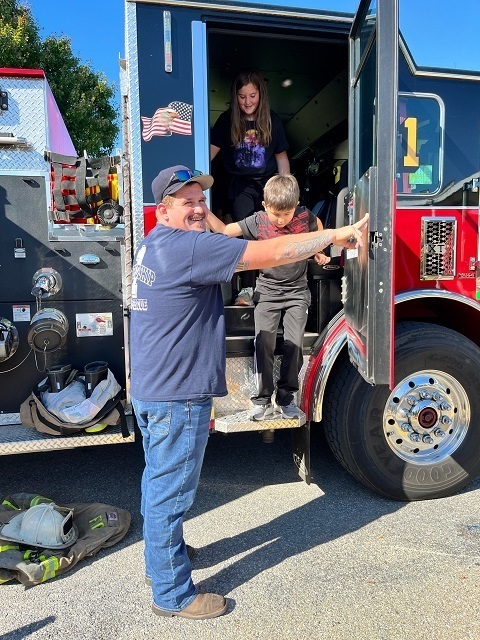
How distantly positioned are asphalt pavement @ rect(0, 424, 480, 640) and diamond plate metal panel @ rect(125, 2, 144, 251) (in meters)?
1.68

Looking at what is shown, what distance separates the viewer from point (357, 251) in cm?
272

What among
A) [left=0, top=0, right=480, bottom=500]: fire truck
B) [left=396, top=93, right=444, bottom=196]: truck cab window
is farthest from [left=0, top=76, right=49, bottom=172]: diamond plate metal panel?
[left=396, top=93, right=444, bottom=196]: truck cab window

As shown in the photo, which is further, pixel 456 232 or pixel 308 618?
pixel 456 232

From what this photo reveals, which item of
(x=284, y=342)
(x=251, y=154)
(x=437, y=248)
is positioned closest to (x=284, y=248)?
(x=284, y=342)

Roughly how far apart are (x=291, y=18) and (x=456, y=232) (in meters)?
1.57

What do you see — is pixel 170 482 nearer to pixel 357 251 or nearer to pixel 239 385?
pixel 239 385

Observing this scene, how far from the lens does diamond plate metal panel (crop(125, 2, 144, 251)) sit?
296 centimetres

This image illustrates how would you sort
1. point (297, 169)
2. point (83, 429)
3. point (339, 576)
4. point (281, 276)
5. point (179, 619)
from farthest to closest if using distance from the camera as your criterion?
point (297, 169) < point (281, 276) < point (83, 429) < point (339, 576) < point (179, 619)

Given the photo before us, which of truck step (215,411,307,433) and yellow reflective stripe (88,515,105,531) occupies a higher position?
truck step (215,411,307,433)

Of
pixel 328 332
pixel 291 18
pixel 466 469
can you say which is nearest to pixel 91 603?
pixel 328 332

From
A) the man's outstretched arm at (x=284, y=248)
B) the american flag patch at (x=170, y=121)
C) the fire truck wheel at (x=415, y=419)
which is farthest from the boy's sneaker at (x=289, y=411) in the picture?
the american flag patch at (x=170, y=121)

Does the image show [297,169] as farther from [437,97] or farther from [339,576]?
[339,576]

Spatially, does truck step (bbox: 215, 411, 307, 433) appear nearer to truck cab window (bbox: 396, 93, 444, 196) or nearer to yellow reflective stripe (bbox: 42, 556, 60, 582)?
yellow reflective stripe (bbox: 42, 556, 60, 582)

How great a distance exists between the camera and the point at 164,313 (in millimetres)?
2150
